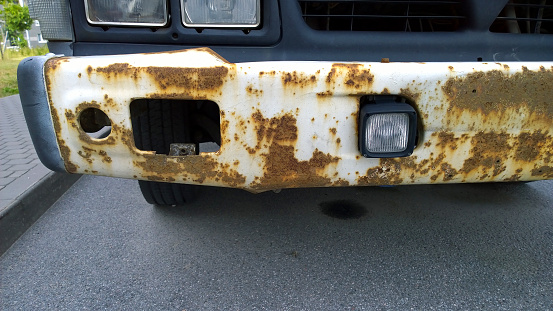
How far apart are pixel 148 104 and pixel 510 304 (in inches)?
68.0

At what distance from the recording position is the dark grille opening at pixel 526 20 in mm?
1525

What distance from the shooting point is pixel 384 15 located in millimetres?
1435

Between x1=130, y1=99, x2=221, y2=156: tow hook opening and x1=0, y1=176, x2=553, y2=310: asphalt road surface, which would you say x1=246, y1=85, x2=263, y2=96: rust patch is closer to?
x1=130, y1=99, x2=221, y2=156: tow hook opening

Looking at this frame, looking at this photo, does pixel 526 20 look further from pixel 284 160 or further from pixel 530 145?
pixel 284 160

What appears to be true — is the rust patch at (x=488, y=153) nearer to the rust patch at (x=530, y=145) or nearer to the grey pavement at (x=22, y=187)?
the rust patch at (x=530, y=145)

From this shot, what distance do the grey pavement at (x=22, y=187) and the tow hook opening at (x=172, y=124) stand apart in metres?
1.21

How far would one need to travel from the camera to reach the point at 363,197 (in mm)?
2592

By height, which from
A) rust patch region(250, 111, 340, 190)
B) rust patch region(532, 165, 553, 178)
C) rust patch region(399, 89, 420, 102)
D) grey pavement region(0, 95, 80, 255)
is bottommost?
grey pavement region(0, 95, 80, 255)

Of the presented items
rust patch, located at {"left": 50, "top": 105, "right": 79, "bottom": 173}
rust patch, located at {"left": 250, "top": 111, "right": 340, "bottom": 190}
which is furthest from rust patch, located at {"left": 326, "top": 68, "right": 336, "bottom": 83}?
rust patch, located at {"left": 50, "top": 105, "right": 79, "bottom": 173}

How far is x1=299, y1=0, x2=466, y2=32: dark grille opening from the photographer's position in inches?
56.1

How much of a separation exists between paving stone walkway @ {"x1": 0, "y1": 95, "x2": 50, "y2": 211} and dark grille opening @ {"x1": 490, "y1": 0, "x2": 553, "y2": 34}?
2.78 meters

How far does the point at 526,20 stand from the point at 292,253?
4.85 ft

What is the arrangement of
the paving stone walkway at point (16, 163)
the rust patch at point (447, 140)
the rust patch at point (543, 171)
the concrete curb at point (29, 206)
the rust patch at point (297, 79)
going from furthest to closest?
the paving stone walkway at point (16, 163), the concrete curb at point (29, 206), the rust patch at point (543, 171), the rust patch at point (447, 140), the rust patch at point (297, 79)

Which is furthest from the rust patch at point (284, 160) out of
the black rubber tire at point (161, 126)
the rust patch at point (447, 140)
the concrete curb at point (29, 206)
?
the concrete curb at point (29, 206)
